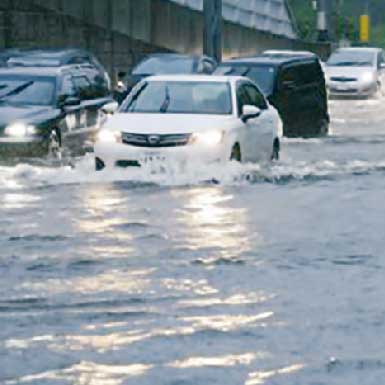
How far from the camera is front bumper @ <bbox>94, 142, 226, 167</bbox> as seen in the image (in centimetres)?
2008

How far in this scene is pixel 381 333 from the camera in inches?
393

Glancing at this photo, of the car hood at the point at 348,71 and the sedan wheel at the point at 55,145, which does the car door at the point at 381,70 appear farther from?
the sedan wheel at the point at 55,145

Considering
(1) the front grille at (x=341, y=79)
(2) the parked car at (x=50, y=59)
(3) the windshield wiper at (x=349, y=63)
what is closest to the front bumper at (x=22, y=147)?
(2) the parked car at (x=50, y=59)

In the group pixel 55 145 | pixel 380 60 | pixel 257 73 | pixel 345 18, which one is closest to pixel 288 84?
pixel 257 73

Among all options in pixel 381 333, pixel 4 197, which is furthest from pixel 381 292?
pixel 4 197

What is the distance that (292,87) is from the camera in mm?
31125

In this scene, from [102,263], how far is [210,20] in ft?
110

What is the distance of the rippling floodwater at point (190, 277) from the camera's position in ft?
29.6

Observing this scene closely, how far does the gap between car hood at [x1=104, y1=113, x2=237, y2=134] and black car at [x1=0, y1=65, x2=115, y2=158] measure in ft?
8.13

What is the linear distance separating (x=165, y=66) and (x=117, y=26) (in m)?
11.7

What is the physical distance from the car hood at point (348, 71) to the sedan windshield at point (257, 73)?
18.9 m

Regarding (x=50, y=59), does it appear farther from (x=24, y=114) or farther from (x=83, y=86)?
(x=24, y=114)

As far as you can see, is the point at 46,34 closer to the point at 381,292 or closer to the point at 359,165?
the point at 359,165

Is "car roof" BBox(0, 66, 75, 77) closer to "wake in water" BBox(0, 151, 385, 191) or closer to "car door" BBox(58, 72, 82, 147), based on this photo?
"car door" BBox(58, 72, 82, 147)
